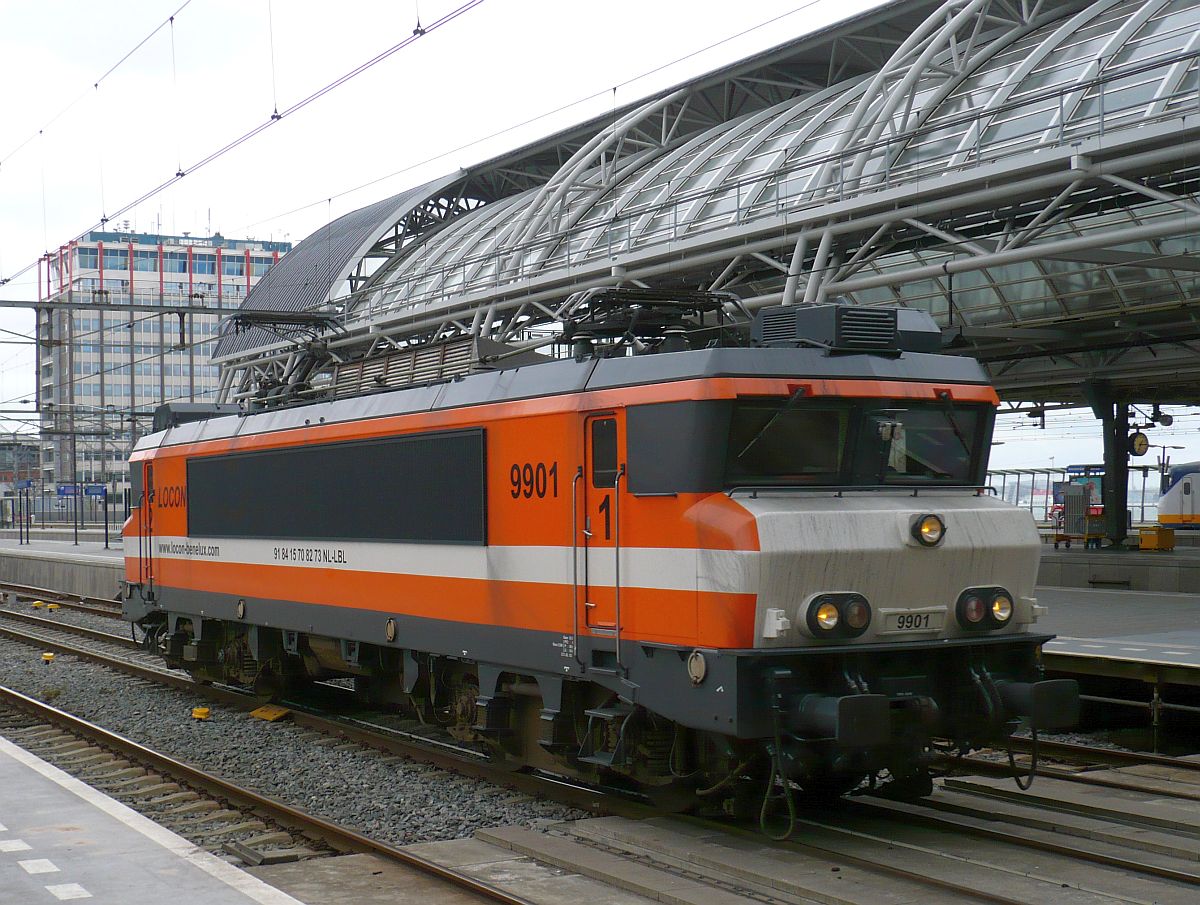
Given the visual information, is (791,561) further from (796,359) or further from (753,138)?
(753,138)

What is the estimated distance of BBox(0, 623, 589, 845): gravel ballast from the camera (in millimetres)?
10234

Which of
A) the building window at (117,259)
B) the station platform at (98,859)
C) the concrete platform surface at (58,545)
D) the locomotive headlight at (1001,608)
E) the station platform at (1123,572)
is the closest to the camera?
the station platform at (98,859)

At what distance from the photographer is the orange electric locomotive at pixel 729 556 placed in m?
8.68

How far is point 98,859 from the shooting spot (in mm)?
8531

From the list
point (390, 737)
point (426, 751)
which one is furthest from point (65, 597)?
point (426, 751)

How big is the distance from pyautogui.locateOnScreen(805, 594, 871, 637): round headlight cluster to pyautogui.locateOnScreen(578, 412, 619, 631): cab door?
157cm

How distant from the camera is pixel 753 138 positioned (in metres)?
28.8

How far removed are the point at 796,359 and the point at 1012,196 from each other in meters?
9.38

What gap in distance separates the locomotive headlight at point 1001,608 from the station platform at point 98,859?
509 centimetres

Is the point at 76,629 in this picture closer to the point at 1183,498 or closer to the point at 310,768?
the point at 310,768

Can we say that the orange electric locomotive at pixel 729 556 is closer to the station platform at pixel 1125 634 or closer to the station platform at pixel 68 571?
the station platform at pixel 1125 634

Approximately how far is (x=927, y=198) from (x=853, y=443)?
1074cm

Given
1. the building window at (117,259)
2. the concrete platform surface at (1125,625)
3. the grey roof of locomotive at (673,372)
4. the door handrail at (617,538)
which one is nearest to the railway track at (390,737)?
the door handrail at (617,538)

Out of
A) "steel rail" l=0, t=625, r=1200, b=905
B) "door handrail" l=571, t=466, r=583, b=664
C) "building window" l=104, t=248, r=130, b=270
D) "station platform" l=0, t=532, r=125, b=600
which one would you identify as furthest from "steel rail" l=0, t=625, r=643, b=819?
"building window" l=104, t=248, r=130, b=270
